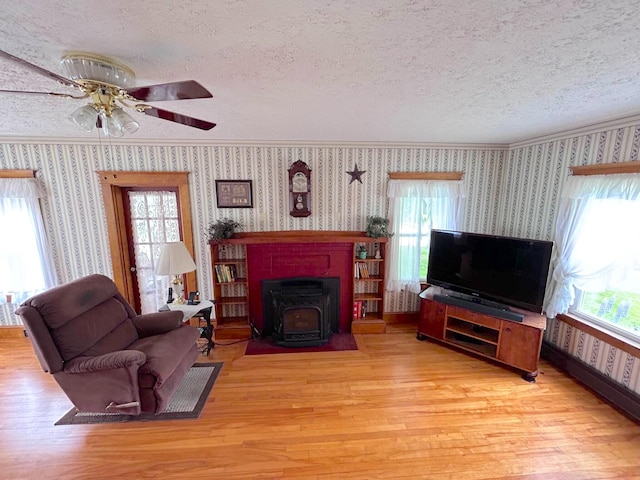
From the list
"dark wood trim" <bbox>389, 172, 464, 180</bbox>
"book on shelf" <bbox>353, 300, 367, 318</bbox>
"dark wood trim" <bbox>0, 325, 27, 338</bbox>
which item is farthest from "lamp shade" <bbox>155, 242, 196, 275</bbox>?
"dark wood trim" <bbox>389, 172, 464, 180</bbox>

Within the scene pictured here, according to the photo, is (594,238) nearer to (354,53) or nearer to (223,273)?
(354,53)

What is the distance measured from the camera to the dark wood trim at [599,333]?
2221 millimetres

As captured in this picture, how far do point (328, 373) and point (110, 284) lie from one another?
2283mm

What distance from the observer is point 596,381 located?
246 centimetres

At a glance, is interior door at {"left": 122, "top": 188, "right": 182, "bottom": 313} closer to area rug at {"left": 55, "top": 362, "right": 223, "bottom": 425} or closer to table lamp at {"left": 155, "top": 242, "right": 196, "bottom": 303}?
table lamp at {"left": 155, "top": 242, "right": 196, "bottom": 303}

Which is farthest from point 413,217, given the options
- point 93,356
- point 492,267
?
point 93,356

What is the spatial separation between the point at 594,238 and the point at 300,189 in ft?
9.73

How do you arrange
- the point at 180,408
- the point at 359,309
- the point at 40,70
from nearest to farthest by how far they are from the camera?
the point at 40,70 → the point at 180,408 → the point at 359,309

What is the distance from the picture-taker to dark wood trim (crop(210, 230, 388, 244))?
3.25 m

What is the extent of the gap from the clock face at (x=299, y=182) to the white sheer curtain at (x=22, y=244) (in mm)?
2954

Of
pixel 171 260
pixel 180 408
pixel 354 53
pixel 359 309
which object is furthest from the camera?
pixel 359 309

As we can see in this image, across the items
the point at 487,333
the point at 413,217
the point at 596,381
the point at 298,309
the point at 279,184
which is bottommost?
the point at 596,381

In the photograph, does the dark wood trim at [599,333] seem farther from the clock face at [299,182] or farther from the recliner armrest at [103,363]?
the recliner armrest at [103,363]

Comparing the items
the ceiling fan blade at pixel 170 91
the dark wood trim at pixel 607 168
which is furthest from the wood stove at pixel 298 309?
the dark wood trim at pixel 607 168
